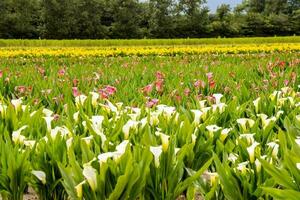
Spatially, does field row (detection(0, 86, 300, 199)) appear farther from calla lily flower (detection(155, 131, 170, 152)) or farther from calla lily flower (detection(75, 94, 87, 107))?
calla lily flower (detection(75, 94, 87, 107))

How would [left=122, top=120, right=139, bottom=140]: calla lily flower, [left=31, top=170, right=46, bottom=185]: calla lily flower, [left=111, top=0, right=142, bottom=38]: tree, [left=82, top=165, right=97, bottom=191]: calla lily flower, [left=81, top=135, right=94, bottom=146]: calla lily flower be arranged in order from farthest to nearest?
[left=111, top=0, right=142, bottom=38]: tree, [left=122, top=120, right=139, bottom=140]: calla lily flower, [left=81, top=135, right=94, bottom=146]: calla lily flower, [left=31, top=170, right=46, bottom=185]: calla lily flower, [left=82, top=165, right=97, bottom=191]: calla lily flower

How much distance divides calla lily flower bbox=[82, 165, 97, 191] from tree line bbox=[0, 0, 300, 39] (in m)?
44.3

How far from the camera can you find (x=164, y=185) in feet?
7.64

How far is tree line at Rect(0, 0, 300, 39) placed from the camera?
45688 mm

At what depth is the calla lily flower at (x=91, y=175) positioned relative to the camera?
6.81 ft

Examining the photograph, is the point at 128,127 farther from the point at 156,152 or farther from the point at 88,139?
the point at 156,152

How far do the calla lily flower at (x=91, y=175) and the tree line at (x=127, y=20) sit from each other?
44.3 m

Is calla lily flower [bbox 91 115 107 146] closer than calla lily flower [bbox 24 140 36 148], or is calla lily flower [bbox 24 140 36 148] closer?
calla lily flower [bbox 24 140 36 148]

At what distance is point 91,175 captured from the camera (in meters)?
2.10

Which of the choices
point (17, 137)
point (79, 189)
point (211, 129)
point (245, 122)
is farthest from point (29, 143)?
point (245, 122)

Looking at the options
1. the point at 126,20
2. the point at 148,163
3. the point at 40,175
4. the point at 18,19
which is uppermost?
the point at 148,163

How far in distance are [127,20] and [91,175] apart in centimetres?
Answer: 4769

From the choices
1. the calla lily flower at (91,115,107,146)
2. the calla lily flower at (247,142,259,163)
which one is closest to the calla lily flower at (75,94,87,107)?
the calla lily flower at (91,115,107,146)

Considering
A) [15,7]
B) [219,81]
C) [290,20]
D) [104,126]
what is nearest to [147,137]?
[104,126]
